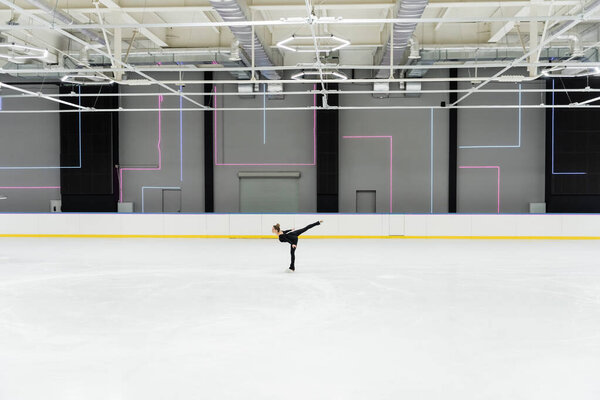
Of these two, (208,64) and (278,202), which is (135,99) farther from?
(278,202)

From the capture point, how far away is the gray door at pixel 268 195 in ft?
61.4

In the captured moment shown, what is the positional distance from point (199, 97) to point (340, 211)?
7.86 m

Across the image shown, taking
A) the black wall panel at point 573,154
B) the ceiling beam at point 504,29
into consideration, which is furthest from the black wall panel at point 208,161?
the black wall panel at point 573,154

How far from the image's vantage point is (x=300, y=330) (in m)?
5.81

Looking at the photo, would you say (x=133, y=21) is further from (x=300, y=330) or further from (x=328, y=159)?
(x=300, y=330)

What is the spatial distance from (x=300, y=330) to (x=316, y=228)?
10.9 meters

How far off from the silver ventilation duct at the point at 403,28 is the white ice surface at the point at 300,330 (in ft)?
17.6

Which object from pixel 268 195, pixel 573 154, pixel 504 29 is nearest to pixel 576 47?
pixel 504 29

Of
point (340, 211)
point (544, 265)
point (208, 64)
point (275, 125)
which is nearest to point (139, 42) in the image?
point (208, 64)

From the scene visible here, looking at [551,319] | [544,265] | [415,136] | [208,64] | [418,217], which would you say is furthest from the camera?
[415,136]

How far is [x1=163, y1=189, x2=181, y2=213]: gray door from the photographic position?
1900cm

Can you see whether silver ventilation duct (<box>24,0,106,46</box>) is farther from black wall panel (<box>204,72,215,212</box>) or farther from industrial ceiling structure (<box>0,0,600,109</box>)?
black wall panel (<box>204,72,215,212</box>)

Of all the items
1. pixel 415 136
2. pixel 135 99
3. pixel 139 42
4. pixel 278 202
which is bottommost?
pixel 278 202

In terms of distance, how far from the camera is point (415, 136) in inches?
728
